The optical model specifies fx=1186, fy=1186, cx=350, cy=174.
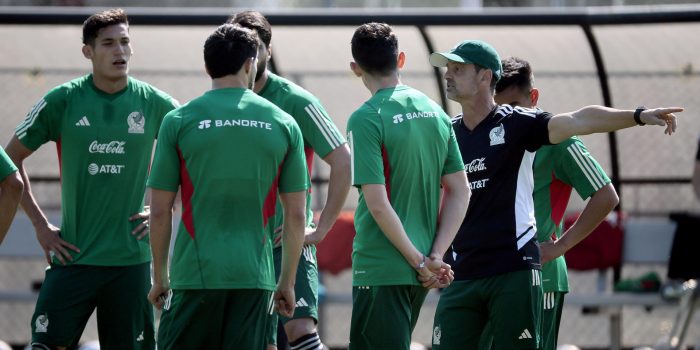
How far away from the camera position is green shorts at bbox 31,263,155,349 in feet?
21.0

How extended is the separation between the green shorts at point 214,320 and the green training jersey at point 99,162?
1.56 m

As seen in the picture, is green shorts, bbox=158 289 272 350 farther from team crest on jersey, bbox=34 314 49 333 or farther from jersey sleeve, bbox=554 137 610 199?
jersey sleeve, bbox=554 137 610 199

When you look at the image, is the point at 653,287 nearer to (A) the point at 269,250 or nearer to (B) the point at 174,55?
(B) the point at 174,55

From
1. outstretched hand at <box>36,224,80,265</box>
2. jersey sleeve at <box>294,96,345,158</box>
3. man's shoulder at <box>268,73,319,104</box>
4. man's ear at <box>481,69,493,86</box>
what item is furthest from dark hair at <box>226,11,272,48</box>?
outstretched hand at <box>36,224,80,265</box>

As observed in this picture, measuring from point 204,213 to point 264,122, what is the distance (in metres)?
0.46

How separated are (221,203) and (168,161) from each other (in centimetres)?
29

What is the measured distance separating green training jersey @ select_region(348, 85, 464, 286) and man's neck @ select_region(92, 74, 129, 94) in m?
1.74

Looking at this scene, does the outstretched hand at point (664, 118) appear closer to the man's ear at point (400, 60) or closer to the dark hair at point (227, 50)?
the man's ear at point (400, 60)

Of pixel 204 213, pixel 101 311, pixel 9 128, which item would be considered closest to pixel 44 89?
pixel 9 128

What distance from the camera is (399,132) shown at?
552 cm

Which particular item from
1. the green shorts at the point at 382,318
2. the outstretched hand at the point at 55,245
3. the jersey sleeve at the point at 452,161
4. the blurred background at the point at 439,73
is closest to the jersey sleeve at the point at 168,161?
the green shorts at the point at 382,318

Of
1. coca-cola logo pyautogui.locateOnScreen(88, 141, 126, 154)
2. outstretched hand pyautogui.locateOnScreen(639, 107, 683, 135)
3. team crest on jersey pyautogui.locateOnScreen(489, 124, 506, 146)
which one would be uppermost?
outstretched hand pyautogui.locateOnScreen(639, 107, 683, 135)

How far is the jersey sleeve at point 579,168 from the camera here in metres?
6.40

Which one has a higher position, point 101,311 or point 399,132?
point 399,132
